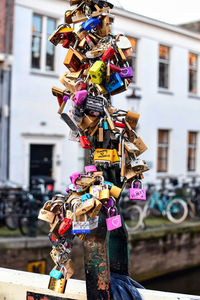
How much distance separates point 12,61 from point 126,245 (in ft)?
28.5

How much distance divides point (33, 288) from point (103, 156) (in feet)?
2.29

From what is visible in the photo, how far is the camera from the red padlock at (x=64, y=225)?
164 cm

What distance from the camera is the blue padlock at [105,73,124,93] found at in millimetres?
1756

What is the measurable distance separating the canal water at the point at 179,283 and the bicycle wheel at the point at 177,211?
112 cm

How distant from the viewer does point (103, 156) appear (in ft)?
5.59

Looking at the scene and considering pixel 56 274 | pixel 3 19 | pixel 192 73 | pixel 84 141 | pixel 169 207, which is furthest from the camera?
pixel 192 73

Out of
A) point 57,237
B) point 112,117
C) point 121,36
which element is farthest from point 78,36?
point 57,237

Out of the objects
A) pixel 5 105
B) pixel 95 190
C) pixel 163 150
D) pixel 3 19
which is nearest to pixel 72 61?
pixel 95 190

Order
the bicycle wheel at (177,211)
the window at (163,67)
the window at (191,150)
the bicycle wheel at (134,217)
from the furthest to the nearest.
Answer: the window at (191,150)
the window at (163,67)
the bicycle wheel at (177,211)
the bicycle wheel at (134,217)

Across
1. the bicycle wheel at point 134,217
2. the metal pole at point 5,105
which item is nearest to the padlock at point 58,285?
the bicycle wheel at point 134,217

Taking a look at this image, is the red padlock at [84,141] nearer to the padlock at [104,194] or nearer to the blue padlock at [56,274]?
the padlock at [104,194]

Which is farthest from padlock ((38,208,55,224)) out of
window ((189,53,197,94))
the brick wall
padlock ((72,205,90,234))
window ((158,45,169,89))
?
window ((189,53,197,94))

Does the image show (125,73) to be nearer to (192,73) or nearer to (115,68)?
(115,68)

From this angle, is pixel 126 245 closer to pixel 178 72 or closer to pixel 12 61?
pixel 12 61
